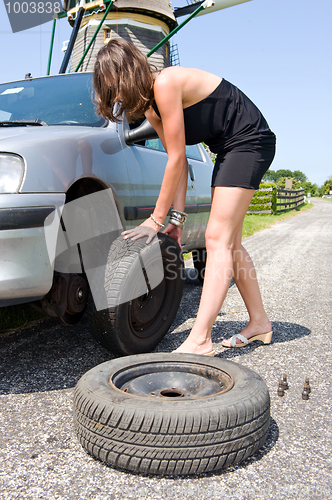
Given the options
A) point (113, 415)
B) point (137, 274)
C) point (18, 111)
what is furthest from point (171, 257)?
point (18, 111)

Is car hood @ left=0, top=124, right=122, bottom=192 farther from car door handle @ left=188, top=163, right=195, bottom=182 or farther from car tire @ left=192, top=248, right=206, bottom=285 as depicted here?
car tire @ left=192, top=248, right=206, bottom=285

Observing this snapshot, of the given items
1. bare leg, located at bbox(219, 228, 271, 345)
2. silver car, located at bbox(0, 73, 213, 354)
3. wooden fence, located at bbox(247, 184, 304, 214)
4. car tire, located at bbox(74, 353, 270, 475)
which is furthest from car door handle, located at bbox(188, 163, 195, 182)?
wooden fence, located at bbox(247, 184, 304, 214)

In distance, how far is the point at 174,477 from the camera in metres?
1.39

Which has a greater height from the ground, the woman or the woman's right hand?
the woman

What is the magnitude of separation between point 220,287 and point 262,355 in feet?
2.02

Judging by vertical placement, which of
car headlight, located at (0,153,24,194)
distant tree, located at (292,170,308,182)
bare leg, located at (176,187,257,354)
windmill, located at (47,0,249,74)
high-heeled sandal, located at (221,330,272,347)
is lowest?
high-heeled sandal, located at (221,330,272,347)

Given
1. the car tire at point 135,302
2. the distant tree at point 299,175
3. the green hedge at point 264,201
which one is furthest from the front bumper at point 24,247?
the distant tree at point 299,175

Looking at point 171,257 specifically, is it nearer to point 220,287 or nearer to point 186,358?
point 220,287

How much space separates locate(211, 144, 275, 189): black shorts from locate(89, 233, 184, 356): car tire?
50 cm

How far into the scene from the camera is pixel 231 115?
226 cm

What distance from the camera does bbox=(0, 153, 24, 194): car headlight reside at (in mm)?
1774

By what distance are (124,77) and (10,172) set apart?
733 mm

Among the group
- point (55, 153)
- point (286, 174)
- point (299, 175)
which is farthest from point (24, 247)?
point (299, 175)

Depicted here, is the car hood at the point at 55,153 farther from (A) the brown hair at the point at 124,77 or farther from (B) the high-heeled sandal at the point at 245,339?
(B) the high-heeled sandal at the point at 245,339
